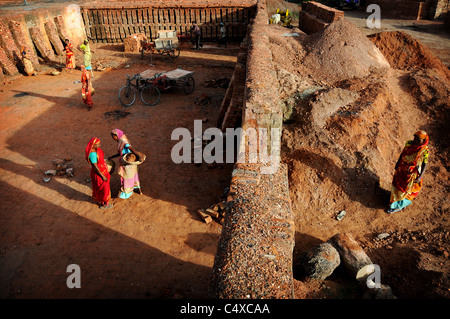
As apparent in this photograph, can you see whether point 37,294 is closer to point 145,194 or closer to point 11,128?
point 145,194

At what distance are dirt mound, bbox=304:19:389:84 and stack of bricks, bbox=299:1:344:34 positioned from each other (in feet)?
10.4

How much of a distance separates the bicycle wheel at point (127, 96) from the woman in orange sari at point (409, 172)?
26.2ft

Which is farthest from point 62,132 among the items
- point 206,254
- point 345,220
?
point 345,220

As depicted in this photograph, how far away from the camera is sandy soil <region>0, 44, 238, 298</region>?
4.23 metres

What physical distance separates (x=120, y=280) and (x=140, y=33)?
15464 mm

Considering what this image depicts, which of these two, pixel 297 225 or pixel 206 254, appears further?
pixel 297 225

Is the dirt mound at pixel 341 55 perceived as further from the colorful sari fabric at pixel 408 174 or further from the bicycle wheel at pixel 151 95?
the bicycle wheel at pixel 151 95

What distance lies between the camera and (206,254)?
15.2 feet

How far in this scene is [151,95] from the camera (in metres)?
10.4

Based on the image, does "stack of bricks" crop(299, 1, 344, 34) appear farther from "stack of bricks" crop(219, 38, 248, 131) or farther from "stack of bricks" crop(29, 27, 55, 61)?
"stack of bricks" crop(29, 27, 55, 61)

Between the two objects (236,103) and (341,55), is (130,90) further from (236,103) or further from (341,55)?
(341,55)

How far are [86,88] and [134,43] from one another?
717 centimetres
